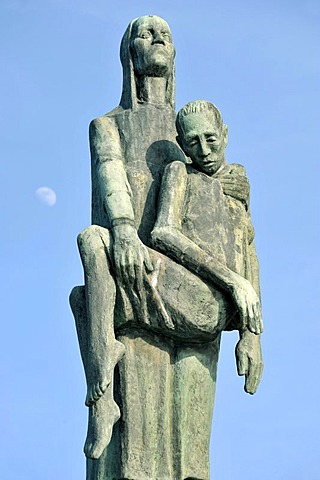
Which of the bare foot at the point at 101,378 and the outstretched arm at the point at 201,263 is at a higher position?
the outstretched arm at the point at 201,263

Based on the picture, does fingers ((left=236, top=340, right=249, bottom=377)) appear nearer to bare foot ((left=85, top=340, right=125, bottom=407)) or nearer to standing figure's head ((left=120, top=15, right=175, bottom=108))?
bare foot ((left=85, top=340, right=125, bottom=407))

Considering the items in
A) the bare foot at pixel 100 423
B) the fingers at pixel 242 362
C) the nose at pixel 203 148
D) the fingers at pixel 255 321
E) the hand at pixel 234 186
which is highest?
the nose at pixel 203 148

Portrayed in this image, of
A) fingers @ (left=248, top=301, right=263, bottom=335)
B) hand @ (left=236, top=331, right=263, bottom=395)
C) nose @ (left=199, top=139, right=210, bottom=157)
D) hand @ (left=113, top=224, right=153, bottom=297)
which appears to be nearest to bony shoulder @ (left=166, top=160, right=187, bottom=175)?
nose @ (left=199, top=139, right=210, bottom=157)

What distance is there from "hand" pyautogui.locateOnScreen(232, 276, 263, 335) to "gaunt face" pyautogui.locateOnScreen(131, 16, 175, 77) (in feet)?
7.47

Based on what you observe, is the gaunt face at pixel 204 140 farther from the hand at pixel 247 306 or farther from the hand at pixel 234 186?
the hand at pixel 247 306

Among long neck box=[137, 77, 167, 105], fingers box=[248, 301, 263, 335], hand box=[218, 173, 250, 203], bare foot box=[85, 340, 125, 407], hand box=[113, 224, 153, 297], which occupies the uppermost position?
long neck box=[137, 77, 167, 105]

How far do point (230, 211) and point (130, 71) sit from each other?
1.68 meters

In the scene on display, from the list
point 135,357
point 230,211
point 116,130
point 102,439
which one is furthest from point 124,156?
point 102,439

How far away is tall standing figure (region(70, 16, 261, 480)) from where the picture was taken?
12.2 meters

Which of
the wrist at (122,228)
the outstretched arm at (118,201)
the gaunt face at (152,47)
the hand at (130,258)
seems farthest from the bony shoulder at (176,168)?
the gaunt face at (152,47)

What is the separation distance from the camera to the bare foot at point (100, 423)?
39.2 ft

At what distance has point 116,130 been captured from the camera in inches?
522

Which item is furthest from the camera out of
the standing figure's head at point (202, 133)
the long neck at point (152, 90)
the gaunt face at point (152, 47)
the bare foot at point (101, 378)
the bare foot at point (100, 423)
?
the long neck at point (152, 90)

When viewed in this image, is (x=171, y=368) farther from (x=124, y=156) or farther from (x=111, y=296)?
(x=124, y=156)
